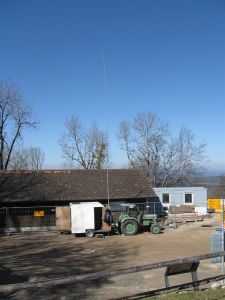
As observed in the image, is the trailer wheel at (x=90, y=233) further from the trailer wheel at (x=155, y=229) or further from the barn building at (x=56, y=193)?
the trailer wheel at (x=155, y=229)

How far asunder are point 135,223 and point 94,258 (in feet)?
32.4

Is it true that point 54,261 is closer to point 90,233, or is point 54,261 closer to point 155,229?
point 90,233

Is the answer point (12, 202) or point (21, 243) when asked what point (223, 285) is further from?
point (12, 202)

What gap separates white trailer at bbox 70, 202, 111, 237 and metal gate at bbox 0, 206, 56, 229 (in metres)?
4.77

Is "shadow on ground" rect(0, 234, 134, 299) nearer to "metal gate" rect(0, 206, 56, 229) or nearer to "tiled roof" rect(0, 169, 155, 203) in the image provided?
"metal gate" rect(0, 206, 56, 229)

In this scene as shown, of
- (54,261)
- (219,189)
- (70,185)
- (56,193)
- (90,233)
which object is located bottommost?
(54,261)

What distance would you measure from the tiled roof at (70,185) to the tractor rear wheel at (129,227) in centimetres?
615

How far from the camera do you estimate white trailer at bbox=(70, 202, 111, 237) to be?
31.2 meters

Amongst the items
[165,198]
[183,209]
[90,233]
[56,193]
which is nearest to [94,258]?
[90,233]

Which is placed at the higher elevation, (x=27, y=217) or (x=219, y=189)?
(x=219, y=189)

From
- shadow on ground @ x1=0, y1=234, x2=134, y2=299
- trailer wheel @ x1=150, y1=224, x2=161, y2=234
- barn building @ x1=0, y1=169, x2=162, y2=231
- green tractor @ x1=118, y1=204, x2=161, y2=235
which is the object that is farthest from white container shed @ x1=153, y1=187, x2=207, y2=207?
shadow on ground @ x1=0, y1=234, x2=134, y2=299

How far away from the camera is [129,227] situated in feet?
Answer: 105

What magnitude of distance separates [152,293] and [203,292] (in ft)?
3.46

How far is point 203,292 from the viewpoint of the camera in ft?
34.4
